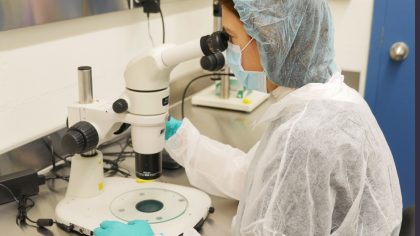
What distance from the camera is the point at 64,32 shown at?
1365 mm

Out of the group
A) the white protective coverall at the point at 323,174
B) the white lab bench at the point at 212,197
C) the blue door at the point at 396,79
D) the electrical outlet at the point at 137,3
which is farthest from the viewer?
the blue door at the point at 396,79

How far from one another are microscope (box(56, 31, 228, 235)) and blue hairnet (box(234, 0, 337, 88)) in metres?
0.09

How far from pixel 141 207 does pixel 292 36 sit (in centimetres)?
52

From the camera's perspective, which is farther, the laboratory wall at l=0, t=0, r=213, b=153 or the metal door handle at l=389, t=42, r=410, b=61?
the metal door handle at l=389, t=42, r=410, b=61

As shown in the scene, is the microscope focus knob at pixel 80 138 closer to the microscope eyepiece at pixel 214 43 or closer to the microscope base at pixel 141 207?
the microscope base at pixel 141 207

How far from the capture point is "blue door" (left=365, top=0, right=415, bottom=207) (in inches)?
85.6

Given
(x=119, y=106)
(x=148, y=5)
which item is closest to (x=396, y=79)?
(x=148, y=5)

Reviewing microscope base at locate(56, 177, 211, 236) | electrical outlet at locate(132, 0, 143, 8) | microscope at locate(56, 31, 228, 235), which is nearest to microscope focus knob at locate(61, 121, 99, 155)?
microscope at locate(56, 31, 228, 235)

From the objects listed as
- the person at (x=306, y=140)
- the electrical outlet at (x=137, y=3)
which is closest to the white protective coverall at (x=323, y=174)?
the person at (x=306, y=140)

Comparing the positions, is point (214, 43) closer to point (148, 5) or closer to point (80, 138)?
point (80, 138)

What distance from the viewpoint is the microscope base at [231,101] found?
1816 millimetres

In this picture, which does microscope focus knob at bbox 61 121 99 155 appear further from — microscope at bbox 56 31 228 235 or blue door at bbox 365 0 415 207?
blue door at bbox 365 0 415 207

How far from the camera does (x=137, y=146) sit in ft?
3.48

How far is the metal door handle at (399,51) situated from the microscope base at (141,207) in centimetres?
148
